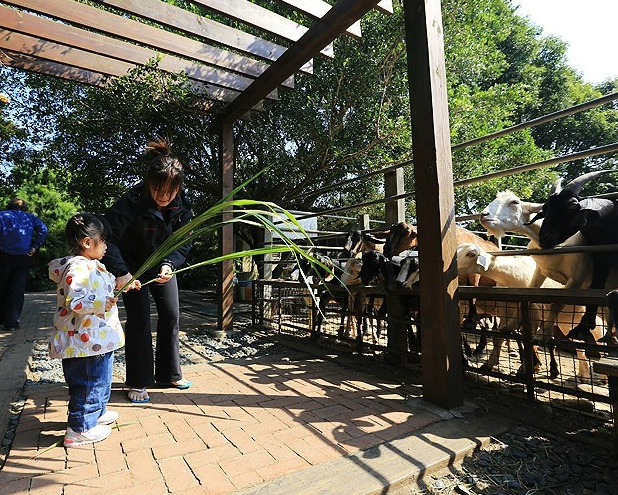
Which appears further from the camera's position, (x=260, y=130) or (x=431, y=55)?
(x=260, y=130)

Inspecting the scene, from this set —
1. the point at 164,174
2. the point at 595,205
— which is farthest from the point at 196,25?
the point at 595,205

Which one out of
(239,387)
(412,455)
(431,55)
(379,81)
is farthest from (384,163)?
(412,455)

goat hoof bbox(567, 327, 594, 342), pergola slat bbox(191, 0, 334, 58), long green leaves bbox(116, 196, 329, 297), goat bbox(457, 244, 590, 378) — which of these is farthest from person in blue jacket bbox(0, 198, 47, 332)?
goat hoof bbox(567, 327, 594, 342)

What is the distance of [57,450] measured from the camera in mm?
1831

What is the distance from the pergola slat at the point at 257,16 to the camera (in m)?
3.34

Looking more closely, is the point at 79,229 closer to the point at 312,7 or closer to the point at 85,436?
the point at 85,436

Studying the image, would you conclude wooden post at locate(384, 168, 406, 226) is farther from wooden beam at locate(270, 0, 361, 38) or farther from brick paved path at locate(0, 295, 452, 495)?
brick paved path at locate(0, 295, 452, 495)

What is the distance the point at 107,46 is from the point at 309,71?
6.83 feet

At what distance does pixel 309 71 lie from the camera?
4.21 metres

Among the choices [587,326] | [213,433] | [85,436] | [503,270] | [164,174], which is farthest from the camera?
[503,270]

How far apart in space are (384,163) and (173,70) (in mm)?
5237

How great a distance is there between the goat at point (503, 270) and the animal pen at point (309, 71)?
140mm

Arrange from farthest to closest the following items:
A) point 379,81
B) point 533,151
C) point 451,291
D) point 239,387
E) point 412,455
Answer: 1. point 533,151
2. point 379,81
3. point 239,387
4. point 451,291
5. point 412,455

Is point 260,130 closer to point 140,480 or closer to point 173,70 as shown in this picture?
point 173,70
